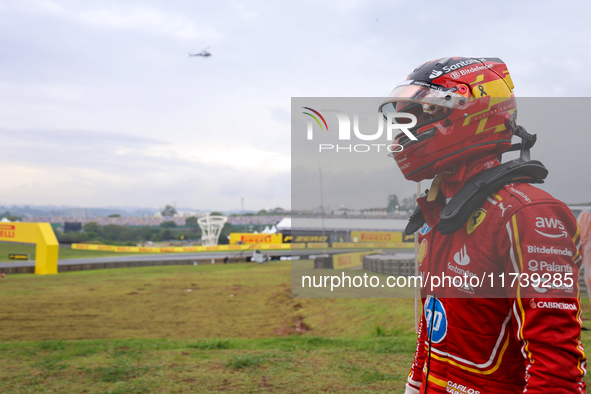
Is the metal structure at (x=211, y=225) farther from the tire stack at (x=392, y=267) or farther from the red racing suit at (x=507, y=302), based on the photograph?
the red racing suit at (x=507, y=302)

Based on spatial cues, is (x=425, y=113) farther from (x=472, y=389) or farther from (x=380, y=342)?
(x=380, y=342)

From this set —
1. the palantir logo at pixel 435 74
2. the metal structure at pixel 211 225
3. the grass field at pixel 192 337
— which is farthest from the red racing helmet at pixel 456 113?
the metal structure at pixel 211 225

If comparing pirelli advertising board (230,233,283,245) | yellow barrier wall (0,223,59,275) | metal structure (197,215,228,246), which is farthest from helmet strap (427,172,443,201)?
pirelli advertising board (230,233,283,245)

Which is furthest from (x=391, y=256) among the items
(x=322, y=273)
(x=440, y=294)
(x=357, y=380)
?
(x=440, y=294)

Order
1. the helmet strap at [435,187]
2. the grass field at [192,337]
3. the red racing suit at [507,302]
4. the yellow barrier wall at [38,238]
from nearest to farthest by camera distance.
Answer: the red racing suit at [507,302], the helmet strap at [435,187], the grass field at [192,337], the yellow barrier wall at [38,238]

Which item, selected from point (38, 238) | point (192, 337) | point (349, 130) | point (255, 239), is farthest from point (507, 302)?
point (255, 239)

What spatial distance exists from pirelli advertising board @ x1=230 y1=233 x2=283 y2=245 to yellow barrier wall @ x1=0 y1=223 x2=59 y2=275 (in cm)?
3051

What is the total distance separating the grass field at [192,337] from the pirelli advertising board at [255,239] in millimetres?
28566

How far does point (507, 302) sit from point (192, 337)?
11418 mm

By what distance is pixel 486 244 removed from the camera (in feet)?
4.92

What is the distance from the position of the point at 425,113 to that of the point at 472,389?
1.07 metres

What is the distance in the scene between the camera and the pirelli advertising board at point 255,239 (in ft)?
176

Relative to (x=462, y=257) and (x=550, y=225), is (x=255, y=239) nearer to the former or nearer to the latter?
(x=462, y=257)

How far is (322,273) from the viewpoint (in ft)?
7.49
